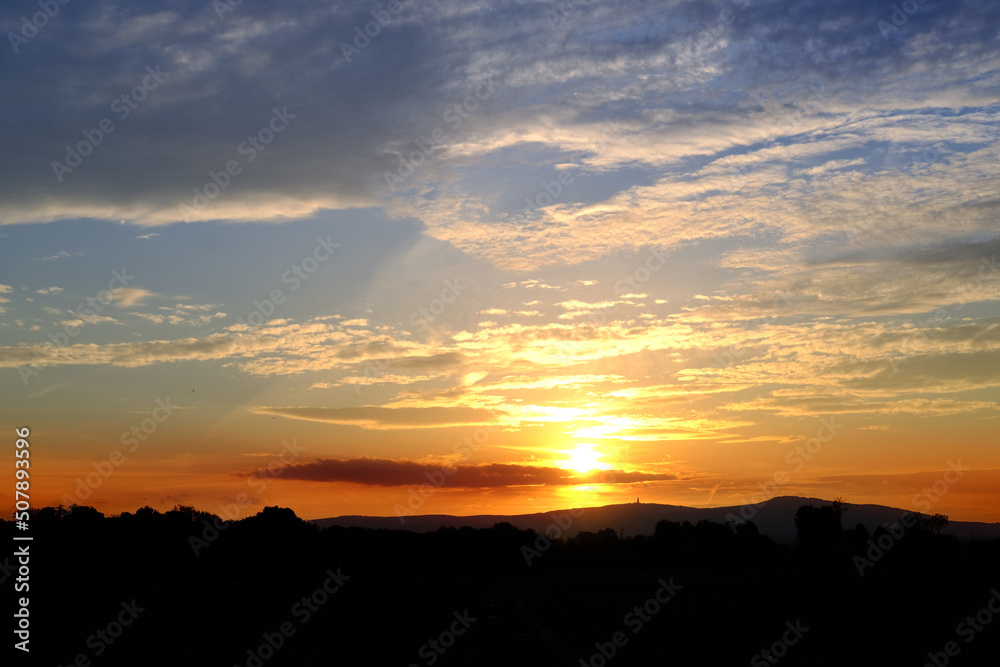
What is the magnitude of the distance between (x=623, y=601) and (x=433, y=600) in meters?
13.6

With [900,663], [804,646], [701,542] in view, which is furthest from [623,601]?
[701,542]

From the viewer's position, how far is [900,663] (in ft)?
76.9

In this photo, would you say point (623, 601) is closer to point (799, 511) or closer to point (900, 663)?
point (900, 663)

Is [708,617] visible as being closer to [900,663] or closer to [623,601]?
[623,601]

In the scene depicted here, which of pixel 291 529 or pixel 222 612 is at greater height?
pixel 222 612

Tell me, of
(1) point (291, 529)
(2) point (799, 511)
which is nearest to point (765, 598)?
(1) point (291, 529)

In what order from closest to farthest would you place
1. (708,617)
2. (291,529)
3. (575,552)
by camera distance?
(708,617) → (291,529) → (575,552)

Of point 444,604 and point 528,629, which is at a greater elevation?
point 528,629

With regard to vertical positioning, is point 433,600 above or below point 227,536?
above

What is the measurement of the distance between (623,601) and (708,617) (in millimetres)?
15705

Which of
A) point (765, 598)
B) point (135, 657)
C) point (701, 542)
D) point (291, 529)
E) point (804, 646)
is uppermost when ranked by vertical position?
point (135, 657)

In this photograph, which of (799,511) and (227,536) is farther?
(799,511)

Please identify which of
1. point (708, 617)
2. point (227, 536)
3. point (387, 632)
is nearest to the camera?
point (387, 632)

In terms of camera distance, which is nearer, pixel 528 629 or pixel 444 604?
pixel 528 629
